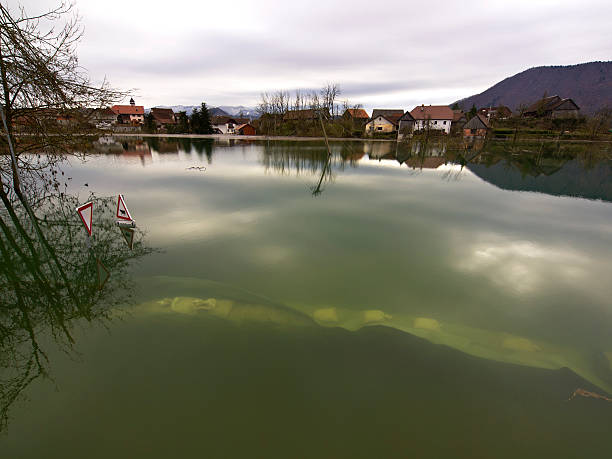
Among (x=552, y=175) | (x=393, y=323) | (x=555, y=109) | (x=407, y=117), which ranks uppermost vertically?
(x=555, y=109)

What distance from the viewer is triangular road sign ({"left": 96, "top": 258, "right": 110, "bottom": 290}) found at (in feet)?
16.0

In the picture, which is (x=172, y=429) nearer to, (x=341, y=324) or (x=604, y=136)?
(x=341, y=324)

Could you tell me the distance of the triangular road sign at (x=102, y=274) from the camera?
4.87m

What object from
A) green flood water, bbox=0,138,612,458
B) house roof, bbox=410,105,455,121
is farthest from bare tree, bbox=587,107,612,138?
green flood water, bbox=0,138,612,458

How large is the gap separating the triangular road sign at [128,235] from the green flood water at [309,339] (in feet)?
0.87

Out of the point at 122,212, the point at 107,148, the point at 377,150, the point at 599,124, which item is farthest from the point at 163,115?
the point at 599,124

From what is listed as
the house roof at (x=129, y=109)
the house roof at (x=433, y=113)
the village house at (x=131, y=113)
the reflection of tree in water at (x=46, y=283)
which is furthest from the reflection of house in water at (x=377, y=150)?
the house roof at (x=129, y=109)

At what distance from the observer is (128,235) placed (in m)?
6.93

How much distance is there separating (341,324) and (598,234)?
8.72 meters

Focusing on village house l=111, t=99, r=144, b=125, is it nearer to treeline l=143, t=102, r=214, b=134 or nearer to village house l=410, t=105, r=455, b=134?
treeline l=143, t=102, r=214, b=134

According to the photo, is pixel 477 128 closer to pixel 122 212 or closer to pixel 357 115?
pixel 357 115

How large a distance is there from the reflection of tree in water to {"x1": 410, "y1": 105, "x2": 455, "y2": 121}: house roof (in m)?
71.4

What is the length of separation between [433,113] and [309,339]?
250 feet

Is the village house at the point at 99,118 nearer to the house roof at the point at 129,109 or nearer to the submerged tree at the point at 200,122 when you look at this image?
the submerged tree at the point at 200,122
